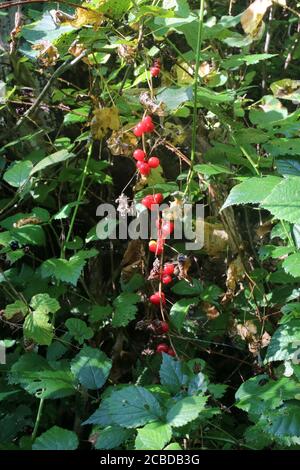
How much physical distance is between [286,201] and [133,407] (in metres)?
0.46

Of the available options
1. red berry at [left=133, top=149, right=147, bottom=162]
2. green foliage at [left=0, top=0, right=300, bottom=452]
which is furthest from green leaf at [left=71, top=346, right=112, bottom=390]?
red berry at [left=133, top=149, right=147, bottom=162]

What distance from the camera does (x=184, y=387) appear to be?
1.06 m

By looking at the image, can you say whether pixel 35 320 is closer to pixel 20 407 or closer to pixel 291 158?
pixel 20 407

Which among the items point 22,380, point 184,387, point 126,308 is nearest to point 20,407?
point 22,380

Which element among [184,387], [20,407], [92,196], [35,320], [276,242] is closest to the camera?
[184,387]

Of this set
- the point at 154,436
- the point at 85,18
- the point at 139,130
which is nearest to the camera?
the point at 154,436

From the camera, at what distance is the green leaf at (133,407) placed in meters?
0.95

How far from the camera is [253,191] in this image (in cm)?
102

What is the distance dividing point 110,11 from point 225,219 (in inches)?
22.9

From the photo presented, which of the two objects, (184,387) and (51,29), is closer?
(184,387)

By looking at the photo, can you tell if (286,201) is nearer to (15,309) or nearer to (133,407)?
(133,407)

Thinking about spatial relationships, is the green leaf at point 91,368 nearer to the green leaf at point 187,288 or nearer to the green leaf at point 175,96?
the green leaf at point 187,288

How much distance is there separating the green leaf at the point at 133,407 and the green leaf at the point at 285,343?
336 millimetres

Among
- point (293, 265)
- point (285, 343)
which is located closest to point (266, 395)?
point (285, 343)
